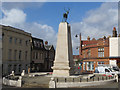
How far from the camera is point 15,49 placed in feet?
128

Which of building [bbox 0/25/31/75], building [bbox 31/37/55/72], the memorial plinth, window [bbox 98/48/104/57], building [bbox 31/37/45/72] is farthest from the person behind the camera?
building [bbox 31/37/55/72]

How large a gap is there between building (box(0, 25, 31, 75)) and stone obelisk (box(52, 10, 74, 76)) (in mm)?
16593

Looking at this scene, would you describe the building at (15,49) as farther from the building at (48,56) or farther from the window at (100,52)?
the window at (100,52)

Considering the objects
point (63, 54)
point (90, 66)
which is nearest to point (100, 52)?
point (90, 66)

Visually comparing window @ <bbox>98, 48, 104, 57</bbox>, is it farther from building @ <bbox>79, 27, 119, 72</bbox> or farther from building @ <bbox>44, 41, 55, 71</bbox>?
building @ <bbox>44, 41, 55, 71</bbox>

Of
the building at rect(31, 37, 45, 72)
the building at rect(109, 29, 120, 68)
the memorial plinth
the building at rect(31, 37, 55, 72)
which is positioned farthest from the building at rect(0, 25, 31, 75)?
the building at rect(109, 29, 120, 68)

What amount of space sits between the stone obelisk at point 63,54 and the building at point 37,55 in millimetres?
25541

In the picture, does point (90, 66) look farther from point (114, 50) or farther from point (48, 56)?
point (48, 56)

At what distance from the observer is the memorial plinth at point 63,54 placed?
21.9m

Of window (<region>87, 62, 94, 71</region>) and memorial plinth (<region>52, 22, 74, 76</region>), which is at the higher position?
memorial plinth (<region>52, 22, 74, 76</region>)

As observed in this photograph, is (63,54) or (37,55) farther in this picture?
(37,55)

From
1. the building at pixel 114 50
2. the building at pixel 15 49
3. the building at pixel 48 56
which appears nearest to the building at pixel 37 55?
the building at pixel 48 56

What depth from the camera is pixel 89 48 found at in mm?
45531

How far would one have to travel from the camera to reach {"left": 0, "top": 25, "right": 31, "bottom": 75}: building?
35062mm
